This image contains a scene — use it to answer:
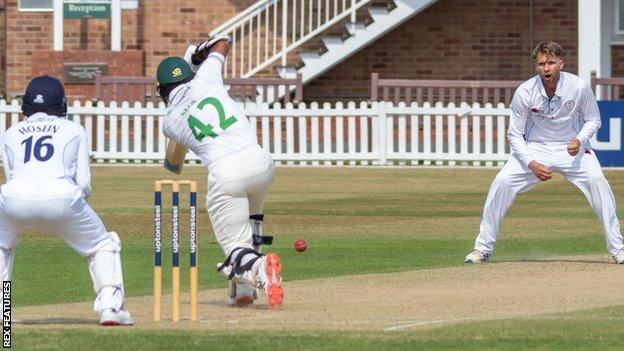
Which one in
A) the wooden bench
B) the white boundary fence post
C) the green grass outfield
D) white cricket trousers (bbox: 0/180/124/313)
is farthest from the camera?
the wooden bench

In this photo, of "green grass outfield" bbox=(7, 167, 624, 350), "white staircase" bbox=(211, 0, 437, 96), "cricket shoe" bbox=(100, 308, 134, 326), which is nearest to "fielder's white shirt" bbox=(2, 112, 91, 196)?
"cricket shoe" bbox=(100, 308, 134, 326)

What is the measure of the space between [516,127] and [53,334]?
5.17m

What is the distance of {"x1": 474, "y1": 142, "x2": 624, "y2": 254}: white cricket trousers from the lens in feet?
44.8

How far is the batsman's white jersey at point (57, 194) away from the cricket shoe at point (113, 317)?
1.2 inches

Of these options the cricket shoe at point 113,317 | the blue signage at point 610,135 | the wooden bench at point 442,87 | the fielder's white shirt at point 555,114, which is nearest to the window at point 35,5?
the wooden bench at point 442,87

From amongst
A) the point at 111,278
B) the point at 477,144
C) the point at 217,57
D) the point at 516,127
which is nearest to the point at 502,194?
the point at 516,127

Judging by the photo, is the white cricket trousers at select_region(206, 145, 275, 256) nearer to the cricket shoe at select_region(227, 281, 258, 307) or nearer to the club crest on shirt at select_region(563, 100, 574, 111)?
the cricket shoe at select_region(227, 281, 258, 307)

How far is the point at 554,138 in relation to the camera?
13.7 metres

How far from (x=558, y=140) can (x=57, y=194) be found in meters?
5.17

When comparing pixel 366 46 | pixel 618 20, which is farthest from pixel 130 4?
pixel 618 20

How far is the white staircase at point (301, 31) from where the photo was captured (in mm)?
30094

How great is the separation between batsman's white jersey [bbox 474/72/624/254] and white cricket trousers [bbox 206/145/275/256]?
3208 mm

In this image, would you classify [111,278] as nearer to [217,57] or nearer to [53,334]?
[53,334]

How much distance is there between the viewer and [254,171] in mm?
11023
